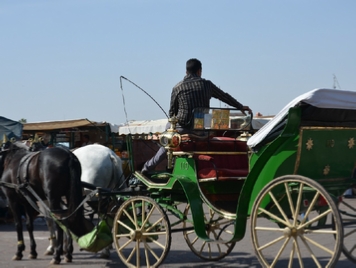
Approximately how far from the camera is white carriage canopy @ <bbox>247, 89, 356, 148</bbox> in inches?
204

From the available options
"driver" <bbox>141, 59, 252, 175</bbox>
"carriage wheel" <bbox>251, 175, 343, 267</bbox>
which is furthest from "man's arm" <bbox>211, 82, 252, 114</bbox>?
"carriage wheel" <bbox>251, 175, 343, 267</bbox>

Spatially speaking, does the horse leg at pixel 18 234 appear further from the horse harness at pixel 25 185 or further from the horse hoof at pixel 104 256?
the horse hoof at pixel 104 256

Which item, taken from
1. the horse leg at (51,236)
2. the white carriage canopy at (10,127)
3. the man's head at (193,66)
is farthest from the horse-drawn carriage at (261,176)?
the white carriage canopy at (10,127)

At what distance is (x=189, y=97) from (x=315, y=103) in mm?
1944

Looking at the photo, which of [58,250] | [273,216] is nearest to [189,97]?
[273,216]

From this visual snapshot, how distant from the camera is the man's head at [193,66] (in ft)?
22.9

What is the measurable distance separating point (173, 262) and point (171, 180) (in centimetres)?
155

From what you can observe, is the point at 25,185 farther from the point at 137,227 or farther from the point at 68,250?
the point at 137,227

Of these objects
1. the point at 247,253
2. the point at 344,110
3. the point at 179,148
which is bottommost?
the point at 247,253

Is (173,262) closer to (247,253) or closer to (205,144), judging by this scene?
(247,253)

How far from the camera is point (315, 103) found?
17.0ft

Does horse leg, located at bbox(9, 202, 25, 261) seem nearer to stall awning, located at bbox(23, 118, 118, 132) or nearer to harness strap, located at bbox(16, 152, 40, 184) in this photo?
harness strap, located at bbox(16, 152, 40, 184)

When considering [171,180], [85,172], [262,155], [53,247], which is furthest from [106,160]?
[262,155]

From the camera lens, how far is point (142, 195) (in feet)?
22.8
